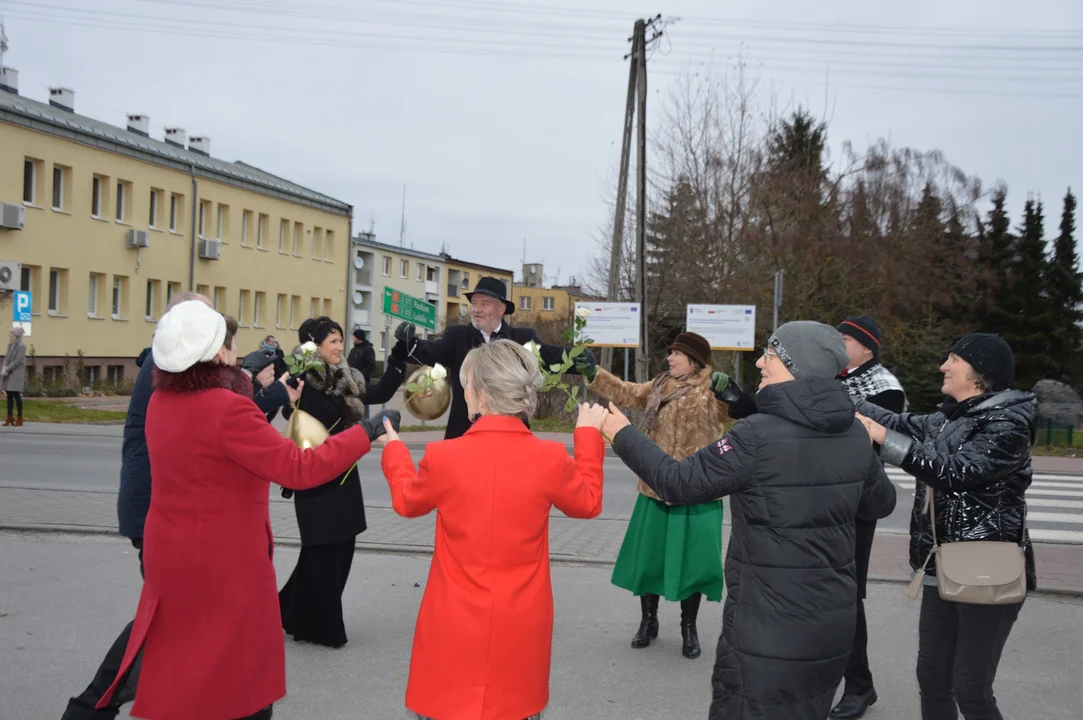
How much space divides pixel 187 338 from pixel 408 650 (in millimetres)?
2971

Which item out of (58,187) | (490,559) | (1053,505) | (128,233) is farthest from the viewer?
(128,233)

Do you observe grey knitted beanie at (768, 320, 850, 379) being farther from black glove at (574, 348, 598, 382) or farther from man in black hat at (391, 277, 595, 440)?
man in black hat at (391, 277, 595, 440)

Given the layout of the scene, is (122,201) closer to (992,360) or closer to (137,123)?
(137,123)

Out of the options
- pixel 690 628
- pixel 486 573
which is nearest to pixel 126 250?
pixel 690 628

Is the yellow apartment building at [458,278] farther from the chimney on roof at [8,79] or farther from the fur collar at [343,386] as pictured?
the fur collar at [343,386]

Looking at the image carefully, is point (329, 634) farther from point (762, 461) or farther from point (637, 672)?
point (762, 461)

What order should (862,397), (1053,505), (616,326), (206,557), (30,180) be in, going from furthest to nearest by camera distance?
(30,180)
(616,326)
(1053,505)
(862,397)
(206,557)

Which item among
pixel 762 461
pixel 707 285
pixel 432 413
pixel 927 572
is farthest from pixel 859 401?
pixel 707 285

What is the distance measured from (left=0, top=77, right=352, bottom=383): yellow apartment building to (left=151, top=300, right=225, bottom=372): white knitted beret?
27.6m

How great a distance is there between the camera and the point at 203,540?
10.4ft

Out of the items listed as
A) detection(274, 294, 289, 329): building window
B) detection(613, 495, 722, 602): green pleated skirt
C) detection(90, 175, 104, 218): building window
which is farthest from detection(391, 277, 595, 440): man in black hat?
detection(274, 294, 289, 329): building window

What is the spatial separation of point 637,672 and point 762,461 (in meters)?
2.68

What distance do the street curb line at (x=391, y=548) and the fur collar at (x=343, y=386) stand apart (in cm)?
265

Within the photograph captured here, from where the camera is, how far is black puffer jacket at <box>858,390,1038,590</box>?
348cm
